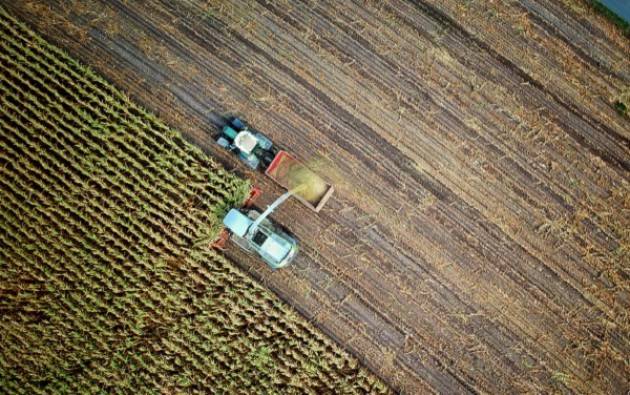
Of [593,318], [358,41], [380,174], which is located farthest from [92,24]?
[593,318]

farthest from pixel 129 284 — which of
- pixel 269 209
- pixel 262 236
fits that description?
pixel 269 209

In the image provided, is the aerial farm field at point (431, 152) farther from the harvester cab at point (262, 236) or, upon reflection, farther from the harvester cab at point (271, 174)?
the harvester cab at point (262, 236)

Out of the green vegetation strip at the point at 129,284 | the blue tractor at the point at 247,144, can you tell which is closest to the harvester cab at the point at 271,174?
the blue tractor at the point at 247,144

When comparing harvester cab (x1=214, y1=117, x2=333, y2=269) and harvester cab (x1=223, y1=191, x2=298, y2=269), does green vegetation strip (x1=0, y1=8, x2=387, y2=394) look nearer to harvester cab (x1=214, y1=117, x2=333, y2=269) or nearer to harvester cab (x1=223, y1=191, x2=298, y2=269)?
harvester cab (x1=214, y1=117, x2=333, y2=269)

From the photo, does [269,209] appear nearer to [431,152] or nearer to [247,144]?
[247,144]

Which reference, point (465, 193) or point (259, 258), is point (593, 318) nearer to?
point (465, 193)

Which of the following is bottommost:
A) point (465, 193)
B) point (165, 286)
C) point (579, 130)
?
point (165, 286)

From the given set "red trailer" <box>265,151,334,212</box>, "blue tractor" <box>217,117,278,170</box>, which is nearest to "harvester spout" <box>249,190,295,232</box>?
"red trailer" <box>265,151,334,212</box>
